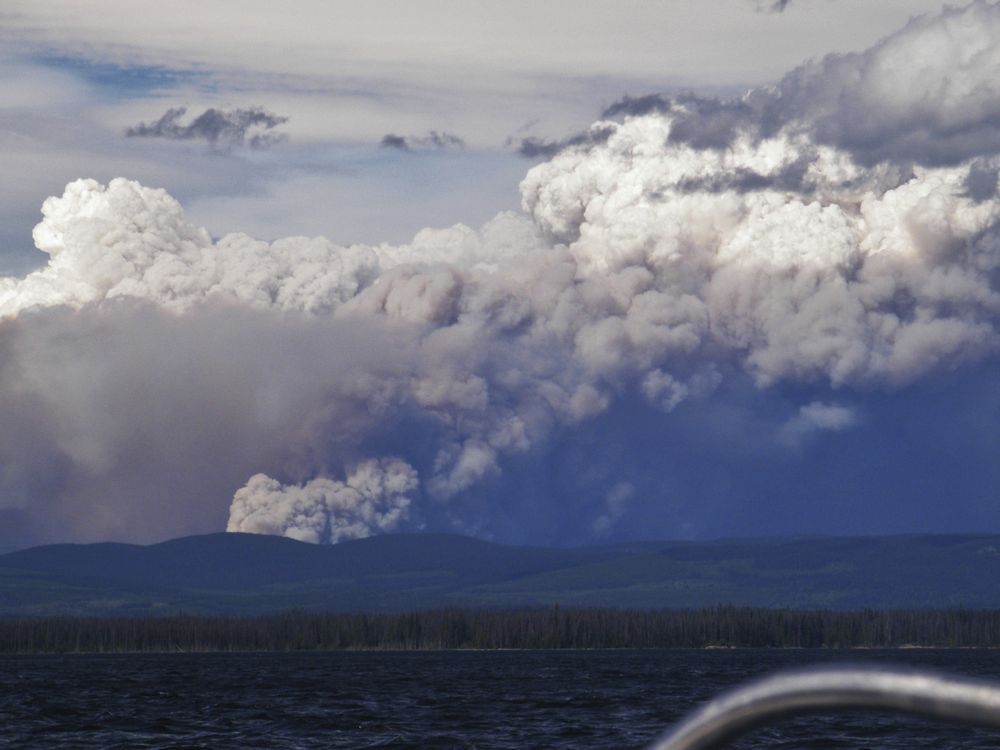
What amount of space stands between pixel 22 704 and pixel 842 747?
3761 inches

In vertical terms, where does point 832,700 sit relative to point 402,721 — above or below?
above

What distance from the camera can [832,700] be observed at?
6.89 m

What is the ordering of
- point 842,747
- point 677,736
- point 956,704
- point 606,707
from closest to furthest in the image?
point 956,704 → point 677,736 → point 842,747 → point 606,707

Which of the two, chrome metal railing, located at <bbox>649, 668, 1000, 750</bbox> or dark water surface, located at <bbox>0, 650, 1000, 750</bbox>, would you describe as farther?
dark water surface, located at <bbox>0, 650, 1000, 750</bbox>

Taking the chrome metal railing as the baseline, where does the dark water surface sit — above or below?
below

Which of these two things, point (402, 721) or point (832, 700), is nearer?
point (832, 700)

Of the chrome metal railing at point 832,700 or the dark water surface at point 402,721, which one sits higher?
the chrome metal railing at point 832,700

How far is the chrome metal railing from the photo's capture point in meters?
6.40

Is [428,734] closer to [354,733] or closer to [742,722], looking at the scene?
[354,733]

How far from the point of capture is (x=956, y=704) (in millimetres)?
6410

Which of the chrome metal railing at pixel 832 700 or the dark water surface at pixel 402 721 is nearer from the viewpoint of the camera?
the chrome metal railing at pixel 832 700

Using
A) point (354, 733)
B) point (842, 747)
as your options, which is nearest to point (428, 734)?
point (354, 733)

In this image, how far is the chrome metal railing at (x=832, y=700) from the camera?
6.40 m

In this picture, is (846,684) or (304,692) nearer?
(846,684)
